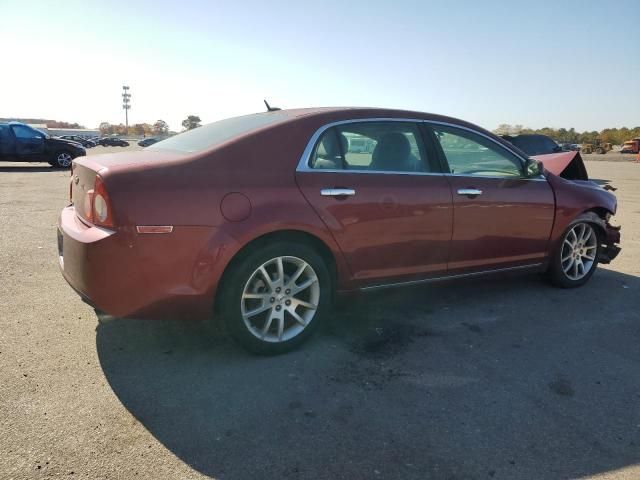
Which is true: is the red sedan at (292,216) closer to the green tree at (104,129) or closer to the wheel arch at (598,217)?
the wheel arch at (598,217)

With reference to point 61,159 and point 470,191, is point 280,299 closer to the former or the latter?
point 470,191

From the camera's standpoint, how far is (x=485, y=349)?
3.48 m

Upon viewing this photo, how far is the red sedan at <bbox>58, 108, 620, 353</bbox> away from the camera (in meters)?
2.85

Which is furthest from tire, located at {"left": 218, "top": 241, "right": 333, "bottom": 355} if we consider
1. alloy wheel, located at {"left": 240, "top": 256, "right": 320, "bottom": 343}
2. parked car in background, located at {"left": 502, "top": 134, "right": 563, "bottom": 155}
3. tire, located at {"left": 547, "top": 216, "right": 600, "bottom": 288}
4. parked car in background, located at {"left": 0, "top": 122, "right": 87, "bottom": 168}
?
parked car in background, located at {"left": 0, "top": 122, "right": 87, "bottom": 168}

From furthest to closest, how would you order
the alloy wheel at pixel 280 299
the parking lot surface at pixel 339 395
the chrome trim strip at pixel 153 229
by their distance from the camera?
the alloy wheel at pixel 280 299 < the chrome trim strip at pixel 153 229 < the parking lot surface at pixel 339 395

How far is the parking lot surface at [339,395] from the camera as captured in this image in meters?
2.27

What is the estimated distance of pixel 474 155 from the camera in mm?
4145

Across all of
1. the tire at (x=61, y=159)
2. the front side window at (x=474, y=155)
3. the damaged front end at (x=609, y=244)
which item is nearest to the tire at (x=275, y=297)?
the front side window at (x=474, y=155)

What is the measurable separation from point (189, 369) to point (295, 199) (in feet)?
4.14

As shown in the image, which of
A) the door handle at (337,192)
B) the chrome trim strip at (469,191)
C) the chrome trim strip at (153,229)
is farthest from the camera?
the chrome trim strip at (469,191)

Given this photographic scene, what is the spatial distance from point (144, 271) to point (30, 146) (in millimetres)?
17510

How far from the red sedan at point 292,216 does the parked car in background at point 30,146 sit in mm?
16061

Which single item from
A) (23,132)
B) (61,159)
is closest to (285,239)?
(23,132)

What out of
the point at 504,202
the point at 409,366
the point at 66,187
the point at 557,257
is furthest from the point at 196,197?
the point at 66,187
